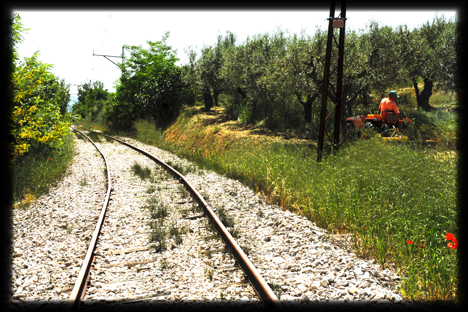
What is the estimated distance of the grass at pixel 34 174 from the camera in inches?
341

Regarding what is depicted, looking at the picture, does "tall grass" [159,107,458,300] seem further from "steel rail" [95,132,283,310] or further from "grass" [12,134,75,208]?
"grass" [12,134,75,208]

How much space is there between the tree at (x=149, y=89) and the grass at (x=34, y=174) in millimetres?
17973

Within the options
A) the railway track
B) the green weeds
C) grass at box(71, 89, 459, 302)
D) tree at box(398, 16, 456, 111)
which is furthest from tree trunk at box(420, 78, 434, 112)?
the railway track

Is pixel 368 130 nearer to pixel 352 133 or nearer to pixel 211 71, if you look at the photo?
pixel 352 133

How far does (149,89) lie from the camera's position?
30812 millimetres

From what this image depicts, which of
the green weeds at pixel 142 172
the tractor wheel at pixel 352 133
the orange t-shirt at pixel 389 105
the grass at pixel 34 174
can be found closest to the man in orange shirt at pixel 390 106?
the orange t-shirt at pixel 389 105

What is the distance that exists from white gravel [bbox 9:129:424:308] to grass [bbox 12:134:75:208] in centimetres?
68

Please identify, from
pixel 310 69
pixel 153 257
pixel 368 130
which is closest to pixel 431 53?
pixel 310 69

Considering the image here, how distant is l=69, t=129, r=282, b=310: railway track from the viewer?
4.02m

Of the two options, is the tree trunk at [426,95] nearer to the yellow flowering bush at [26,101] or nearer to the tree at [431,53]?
the tree at [431,53]

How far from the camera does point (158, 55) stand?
3744cm

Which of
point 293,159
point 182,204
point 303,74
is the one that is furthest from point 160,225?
point 303,74

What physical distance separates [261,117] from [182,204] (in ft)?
55.0

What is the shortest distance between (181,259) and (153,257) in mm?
483
